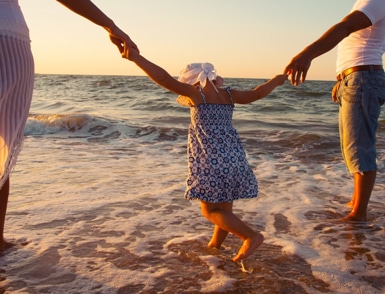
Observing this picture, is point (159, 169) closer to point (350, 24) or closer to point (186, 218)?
point (186, 218)

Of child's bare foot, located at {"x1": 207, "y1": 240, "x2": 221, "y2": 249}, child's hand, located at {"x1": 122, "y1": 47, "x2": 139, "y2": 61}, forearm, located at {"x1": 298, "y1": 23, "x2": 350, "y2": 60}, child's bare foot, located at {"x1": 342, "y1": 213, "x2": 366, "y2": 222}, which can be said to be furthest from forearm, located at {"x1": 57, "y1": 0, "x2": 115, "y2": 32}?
child's bare foot, located at {"x1": 342, "y1": 213, "x2": 366, "y2": 222}

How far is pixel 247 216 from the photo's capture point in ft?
12.8

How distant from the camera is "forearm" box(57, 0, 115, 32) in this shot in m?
2.59

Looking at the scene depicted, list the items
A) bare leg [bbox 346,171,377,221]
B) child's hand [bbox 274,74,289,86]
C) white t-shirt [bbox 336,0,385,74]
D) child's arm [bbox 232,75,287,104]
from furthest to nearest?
bare leg [bbox 346,171,377,221] → white t-shirt [bbox 336,0,385,74] → child's hand [bbox 274,74,289,86] → child's arm [bbox 232,75,287,104]

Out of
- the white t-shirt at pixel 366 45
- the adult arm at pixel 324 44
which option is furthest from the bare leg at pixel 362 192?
the adult arm at pixel 324 44

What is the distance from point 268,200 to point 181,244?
1421 millimetres

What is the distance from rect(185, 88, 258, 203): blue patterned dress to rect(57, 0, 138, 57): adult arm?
22.6 inches

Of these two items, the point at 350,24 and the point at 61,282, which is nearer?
the point at 61,282

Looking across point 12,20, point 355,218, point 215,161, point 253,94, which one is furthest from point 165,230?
point 12,20

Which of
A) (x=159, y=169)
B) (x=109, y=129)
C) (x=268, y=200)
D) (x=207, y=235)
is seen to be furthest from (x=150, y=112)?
(x=207, y=235)

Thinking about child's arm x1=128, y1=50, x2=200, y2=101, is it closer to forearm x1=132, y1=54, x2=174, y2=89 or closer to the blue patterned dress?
forearm x1=132, y1=54, x2=174, y2=89

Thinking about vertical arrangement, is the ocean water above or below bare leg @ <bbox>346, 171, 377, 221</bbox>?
below

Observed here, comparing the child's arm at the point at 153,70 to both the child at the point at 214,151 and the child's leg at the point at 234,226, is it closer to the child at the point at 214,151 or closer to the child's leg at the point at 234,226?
the child at the point at 214,151

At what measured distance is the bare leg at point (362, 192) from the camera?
12.0ft
